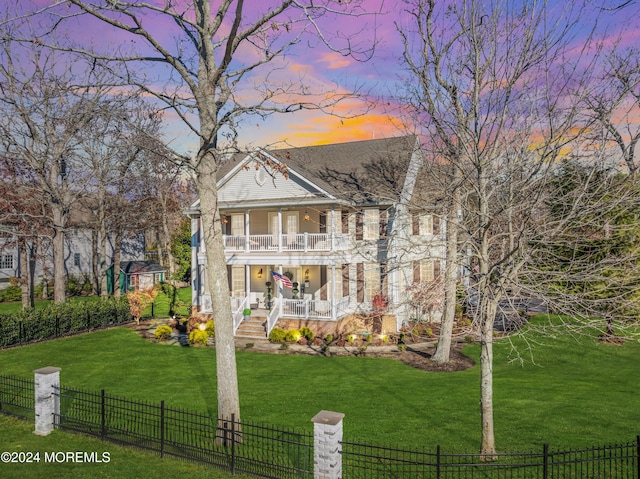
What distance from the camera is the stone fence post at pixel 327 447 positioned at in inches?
293

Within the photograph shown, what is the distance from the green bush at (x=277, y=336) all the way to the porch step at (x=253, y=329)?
0.71 meters

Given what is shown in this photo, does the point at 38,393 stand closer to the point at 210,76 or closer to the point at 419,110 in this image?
the point at 210,76

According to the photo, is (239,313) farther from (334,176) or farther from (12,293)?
(12,293)

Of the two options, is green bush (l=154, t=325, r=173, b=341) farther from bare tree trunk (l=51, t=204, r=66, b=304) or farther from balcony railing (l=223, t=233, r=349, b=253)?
bare tree trunk (l=51, t=204, r=66, b=304)

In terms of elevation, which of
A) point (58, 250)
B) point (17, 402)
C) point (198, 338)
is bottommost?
point (198, 338)

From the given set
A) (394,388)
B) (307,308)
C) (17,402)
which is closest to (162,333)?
(307,308)

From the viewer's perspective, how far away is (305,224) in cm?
2564

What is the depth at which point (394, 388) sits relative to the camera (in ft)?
46.5

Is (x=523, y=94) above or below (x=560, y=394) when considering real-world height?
above

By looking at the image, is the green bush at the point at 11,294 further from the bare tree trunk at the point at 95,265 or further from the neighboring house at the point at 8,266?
the bare tree trunk at the point at 95,265

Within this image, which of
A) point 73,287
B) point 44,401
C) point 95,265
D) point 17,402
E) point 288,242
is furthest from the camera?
point 95,265

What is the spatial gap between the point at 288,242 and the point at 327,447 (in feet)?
53.2

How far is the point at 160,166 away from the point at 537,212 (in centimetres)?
3545

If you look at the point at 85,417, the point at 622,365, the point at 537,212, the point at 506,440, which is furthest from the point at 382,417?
the point at 622,365
